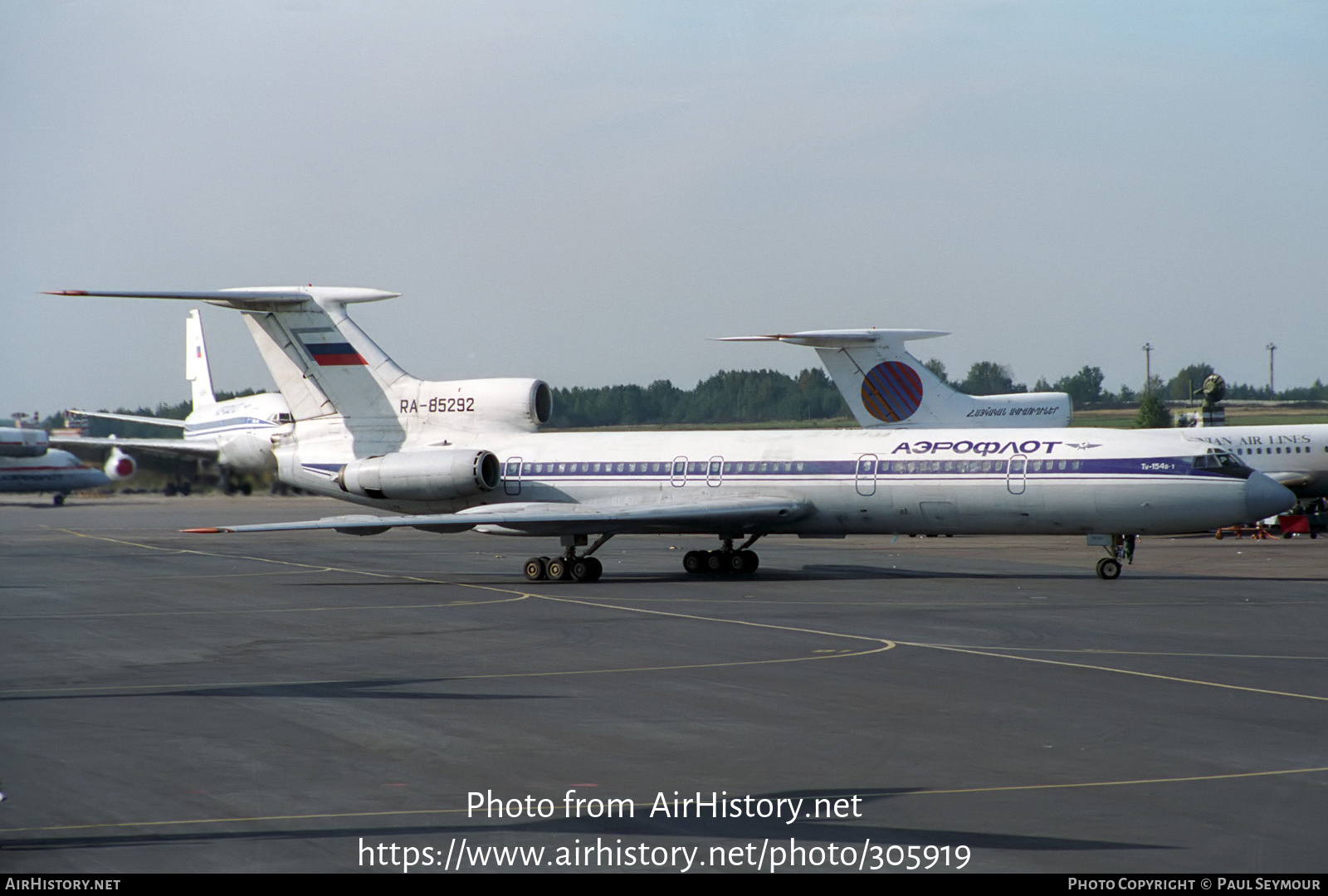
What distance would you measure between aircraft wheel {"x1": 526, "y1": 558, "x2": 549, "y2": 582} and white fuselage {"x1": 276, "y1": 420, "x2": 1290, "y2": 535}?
2.33 metres

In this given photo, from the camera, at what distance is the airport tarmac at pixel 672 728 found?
8688 millimetres

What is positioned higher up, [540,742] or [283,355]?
[283,355]

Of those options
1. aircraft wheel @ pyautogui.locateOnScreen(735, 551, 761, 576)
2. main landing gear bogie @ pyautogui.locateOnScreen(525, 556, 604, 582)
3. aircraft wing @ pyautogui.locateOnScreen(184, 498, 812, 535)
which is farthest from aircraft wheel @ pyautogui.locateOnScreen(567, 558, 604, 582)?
aircraft wheel @ pyautogui.locateOnScreen(735, 551, 761, 576)

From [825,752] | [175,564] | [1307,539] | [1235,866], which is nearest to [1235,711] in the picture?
[825,752]

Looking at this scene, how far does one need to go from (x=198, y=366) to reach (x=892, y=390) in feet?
122

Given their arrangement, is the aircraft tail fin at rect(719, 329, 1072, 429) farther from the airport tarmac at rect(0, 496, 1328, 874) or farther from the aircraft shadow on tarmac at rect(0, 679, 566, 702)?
the aircraft shadow on tarmac at rect(0, 679, 566, 702)

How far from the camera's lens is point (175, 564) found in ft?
118

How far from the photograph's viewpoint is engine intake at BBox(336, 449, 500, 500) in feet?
105

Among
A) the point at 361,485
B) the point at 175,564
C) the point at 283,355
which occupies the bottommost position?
the point at 175,564

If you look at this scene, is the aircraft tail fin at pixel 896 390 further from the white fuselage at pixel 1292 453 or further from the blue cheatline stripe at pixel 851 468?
the blue cheatline stripe at pixel 851 468

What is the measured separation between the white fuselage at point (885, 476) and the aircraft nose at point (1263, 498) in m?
0.03

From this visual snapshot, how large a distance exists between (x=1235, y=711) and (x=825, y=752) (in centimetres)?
465

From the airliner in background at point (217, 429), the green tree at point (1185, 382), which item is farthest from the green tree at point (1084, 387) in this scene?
the airliner in background at point (217, 429)

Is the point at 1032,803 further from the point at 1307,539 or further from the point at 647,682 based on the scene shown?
the point at 1307,539
